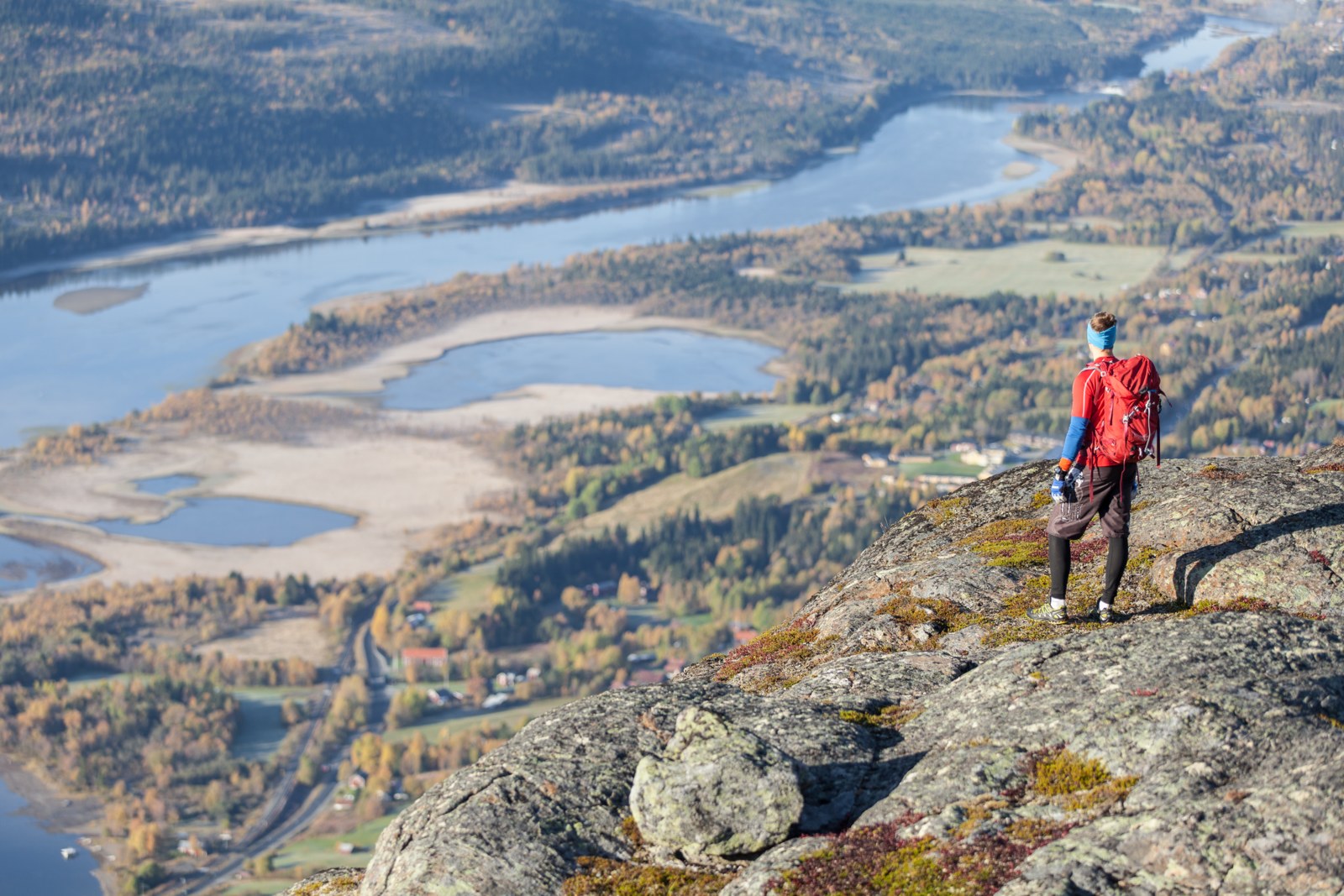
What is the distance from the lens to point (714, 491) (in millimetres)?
143750

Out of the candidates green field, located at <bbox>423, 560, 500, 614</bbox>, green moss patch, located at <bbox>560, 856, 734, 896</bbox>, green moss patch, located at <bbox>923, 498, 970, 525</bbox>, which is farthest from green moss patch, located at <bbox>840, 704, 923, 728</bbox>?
green field, located at <bbox>423, 560, 500, 614</bbox>

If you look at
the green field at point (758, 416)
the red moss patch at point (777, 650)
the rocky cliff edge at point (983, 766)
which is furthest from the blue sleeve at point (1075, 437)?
the green field at point (758, 416)

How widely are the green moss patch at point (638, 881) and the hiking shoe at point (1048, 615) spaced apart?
634 centimetres

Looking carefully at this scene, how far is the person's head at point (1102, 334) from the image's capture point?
17.7 meters

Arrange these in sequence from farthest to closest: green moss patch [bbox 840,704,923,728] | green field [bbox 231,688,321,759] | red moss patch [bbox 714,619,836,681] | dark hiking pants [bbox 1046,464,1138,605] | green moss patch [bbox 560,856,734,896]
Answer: green field [bbox 231,688,321,759] → red moss patch [bbox 714,619,836,681] → dark hiking pants [bbox 1046,464,1138,605] → green moss patch [bbox 840,704,923,728] → green moss patch [bbox 560,856,734,896]

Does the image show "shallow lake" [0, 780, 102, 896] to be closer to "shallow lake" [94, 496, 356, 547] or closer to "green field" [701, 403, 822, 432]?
"shallow lake" [94, 496, 356, 547]

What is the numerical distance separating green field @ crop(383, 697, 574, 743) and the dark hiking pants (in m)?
74.7

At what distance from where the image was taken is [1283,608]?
1769 centimetres

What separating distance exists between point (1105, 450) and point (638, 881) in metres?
7.62

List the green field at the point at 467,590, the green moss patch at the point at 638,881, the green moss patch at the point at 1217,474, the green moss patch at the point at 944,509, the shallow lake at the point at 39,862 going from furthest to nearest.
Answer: the green field at the point at 467,590 < the shallow lake at the point at 39,862 < the green moss patch at the point at 944,509 < the green moss patch at the point at 1217,474 < the green moss patch at the point at 638,881

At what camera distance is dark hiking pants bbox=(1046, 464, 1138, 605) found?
18234mm

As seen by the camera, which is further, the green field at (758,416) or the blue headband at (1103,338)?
the green field at (758,416)

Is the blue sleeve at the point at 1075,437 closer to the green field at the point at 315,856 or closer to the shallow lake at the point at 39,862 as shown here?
the green field at the point at 315,856

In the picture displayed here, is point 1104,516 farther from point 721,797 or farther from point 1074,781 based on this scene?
point 721,797
